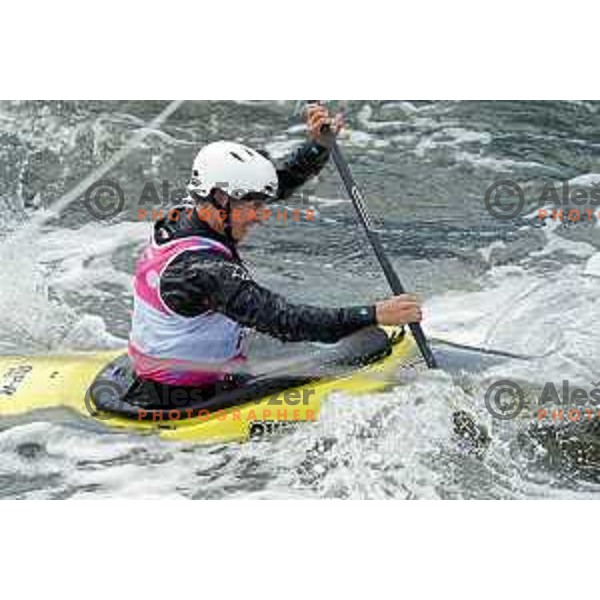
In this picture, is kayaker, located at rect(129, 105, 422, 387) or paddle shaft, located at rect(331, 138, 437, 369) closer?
kayaker, located at rect(129, 105, 422, 387)

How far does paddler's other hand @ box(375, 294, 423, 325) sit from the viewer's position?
373 cm

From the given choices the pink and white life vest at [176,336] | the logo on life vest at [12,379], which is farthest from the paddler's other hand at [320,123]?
the logo on life vest at [12,379]

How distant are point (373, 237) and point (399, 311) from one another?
0.62ft

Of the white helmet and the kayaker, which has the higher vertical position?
the white helmet

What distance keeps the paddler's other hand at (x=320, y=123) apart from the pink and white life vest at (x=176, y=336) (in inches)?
12.8

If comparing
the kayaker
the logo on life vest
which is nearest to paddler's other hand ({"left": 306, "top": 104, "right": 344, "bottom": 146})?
the kayaker

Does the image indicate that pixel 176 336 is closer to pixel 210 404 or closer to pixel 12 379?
pixel 210 404

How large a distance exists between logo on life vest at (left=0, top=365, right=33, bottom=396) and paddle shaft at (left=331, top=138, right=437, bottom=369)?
2.66ft

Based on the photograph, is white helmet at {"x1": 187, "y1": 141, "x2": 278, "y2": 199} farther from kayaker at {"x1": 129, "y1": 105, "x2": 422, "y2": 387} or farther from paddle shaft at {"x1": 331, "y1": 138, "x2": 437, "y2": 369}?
paddle shaft at {"x1": 331, "y1": 138, "x2": 437, "y2": 369}

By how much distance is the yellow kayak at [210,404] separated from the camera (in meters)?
3.74

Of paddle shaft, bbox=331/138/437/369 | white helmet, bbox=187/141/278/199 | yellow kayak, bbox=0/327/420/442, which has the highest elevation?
white helmet, bbox=187/141/278/199

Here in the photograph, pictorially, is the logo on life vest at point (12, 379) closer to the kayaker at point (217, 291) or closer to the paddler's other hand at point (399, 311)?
the kayaker at point (217, 291)

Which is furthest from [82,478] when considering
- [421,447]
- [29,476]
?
[421,447]

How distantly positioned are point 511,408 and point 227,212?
740 mm
